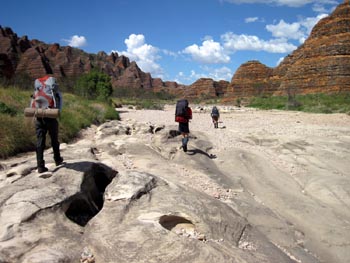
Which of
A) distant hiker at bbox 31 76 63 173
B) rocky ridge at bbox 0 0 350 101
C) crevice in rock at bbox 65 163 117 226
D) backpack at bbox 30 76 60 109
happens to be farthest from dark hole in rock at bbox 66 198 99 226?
rocky ridge at bbox 0 0 350 101

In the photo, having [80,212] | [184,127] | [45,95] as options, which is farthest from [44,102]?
[184,127]

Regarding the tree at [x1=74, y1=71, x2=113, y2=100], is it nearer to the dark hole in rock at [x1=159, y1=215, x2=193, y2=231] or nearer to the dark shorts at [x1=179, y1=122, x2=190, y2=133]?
the dark shorts at [x1=179, y1=122, x2=190, y2=133]

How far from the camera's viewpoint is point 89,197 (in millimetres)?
5383

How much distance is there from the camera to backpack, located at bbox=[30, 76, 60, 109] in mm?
5746

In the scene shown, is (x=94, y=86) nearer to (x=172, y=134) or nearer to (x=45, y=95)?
(x=172, y=134)

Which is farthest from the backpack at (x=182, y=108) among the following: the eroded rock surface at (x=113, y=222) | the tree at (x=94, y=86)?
the tree at (x=94, y=86)

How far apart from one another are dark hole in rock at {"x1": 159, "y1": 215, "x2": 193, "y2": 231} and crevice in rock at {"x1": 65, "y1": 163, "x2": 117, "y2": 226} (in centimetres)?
115

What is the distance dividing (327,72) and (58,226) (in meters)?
60.2

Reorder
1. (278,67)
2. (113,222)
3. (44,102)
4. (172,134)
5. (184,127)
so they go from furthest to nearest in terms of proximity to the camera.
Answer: (278,67), (172,134), (184,127), (44,102), (113,222)

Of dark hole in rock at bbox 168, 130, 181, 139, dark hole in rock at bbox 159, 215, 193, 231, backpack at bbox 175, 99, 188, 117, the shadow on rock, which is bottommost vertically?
the shadow on rock

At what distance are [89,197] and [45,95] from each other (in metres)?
1.87

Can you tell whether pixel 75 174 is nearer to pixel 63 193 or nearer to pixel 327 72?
pixel 63 193

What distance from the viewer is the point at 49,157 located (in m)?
7.43

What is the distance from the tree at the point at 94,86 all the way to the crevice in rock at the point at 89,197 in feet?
117
